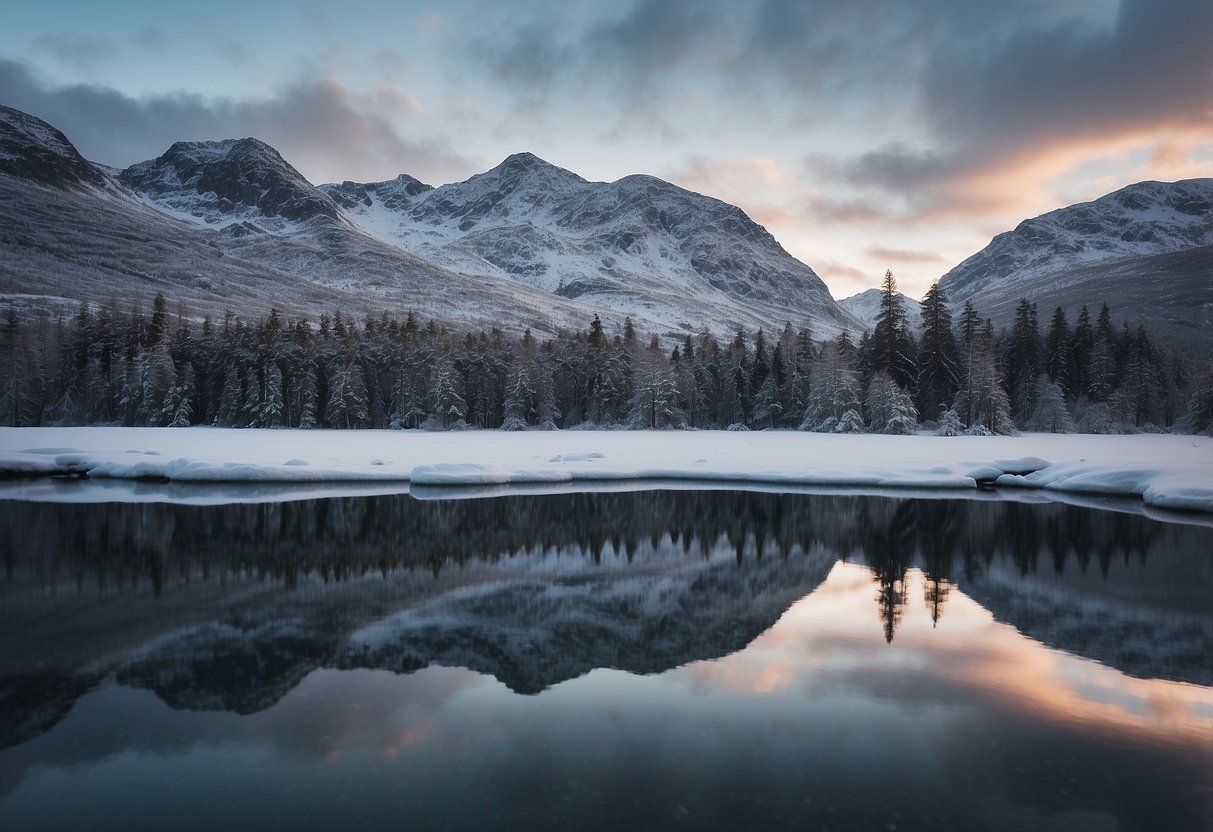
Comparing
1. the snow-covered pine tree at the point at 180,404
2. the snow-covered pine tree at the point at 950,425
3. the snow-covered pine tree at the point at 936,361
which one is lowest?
the snow-covered pine tree at the point at 950,425

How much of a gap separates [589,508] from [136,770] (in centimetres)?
2498

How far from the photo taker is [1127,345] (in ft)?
309

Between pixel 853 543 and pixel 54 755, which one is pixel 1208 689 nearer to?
pixel 853 543

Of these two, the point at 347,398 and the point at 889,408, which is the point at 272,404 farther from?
the point at 889,408

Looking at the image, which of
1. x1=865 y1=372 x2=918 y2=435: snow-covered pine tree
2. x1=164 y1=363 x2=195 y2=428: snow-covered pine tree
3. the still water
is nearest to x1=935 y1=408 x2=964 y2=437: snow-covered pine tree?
x1=865 y1=372 x2=918 y2=435: snow-covered pine tree

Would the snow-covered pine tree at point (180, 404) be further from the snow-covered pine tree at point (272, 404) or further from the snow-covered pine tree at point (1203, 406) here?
the snow-covered pine tree at point (1203, 406)

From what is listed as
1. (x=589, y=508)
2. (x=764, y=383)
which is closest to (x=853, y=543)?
(x=589, y=508)

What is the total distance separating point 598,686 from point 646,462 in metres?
36.8

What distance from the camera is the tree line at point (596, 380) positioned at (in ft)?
282

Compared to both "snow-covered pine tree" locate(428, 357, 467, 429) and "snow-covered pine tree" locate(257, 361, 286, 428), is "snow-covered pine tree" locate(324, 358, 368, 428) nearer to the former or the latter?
"snow-covered pine tree" locate(257, 361, 286, 428)

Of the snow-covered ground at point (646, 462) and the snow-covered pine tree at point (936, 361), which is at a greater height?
the snow-covered pine tree at point (936, 361)

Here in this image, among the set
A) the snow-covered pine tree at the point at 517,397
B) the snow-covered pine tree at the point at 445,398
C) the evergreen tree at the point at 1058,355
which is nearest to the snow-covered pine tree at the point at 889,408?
the evergreen tree at the point at 1058,355

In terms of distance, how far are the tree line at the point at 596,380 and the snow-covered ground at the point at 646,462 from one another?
23924mm

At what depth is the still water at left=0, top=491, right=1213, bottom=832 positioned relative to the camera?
8.02 meters
